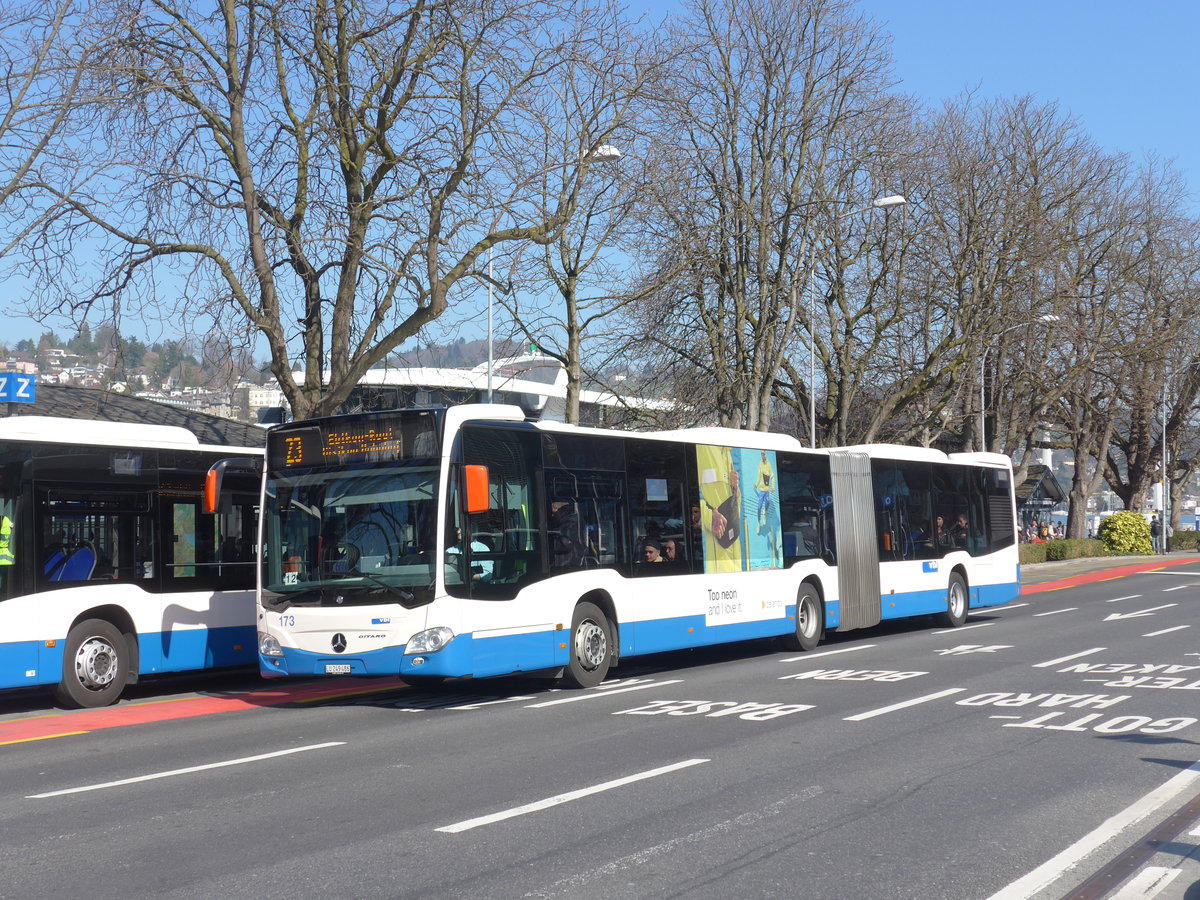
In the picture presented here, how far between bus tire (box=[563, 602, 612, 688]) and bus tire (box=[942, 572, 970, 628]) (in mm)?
10273

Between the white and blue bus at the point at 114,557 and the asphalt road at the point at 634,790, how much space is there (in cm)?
64

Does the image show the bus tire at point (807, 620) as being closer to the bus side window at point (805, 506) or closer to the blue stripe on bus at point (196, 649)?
the bus side window at point (805, 506)

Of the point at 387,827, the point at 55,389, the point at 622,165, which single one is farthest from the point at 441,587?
the point at 55,389

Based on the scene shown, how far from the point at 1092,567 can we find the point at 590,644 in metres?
35.4

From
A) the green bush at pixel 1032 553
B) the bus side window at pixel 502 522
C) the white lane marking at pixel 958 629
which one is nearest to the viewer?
the bus side window at pixel 502 522

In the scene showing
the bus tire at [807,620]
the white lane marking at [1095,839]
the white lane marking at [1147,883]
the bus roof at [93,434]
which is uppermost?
the bus roof at [93,434]

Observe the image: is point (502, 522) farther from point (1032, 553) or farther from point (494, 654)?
point (1032, 553)

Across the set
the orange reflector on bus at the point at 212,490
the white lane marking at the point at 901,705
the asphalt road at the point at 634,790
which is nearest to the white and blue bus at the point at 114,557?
the asphalt road at the point at 634,790

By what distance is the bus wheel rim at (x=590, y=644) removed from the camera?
1440cm

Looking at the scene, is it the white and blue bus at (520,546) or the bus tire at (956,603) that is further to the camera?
the bus tire at (956,603)

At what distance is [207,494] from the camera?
1366cm

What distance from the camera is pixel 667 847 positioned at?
264 inches

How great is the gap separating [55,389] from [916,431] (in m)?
22.8

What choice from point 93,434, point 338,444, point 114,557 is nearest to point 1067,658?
point 338,444
